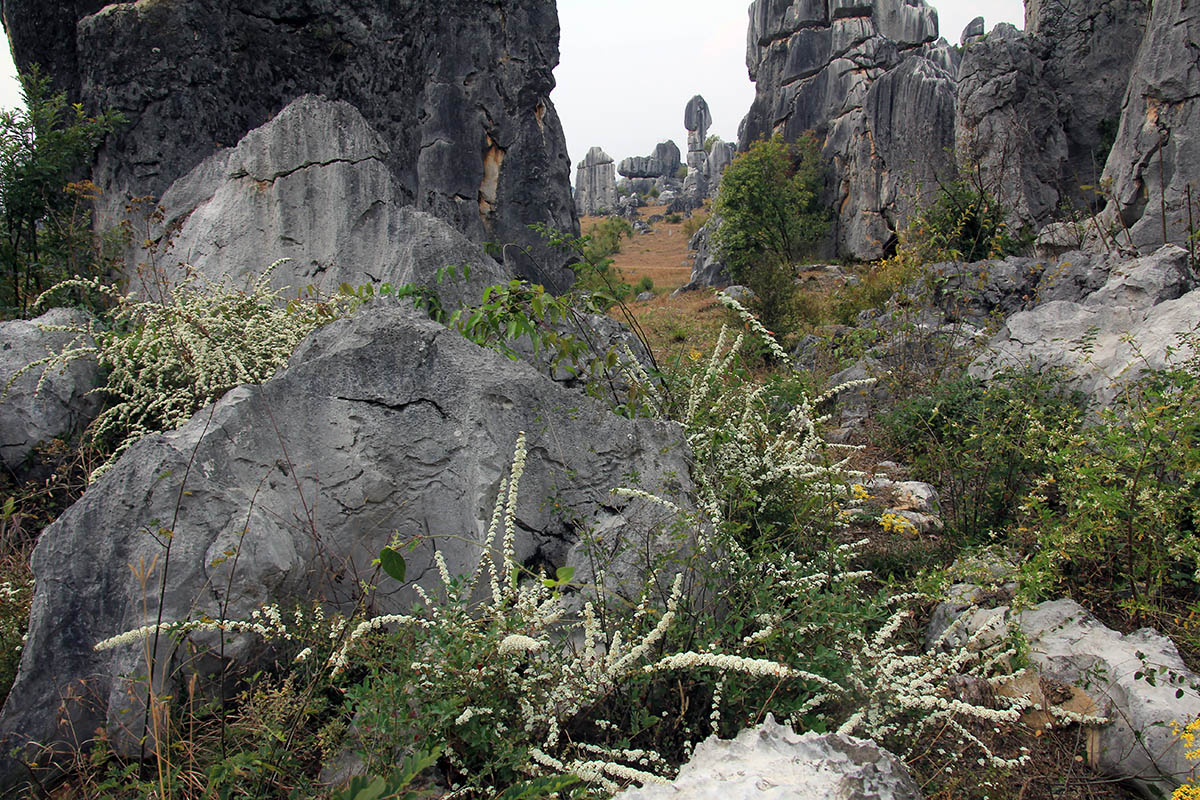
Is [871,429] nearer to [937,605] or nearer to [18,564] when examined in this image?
[937,605]

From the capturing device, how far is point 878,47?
3534cm

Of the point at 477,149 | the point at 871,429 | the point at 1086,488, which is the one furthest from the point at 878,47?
the point at 1086,488

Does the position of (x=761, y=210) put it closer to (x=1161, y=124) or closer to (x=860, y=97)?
(x=860, y=97)

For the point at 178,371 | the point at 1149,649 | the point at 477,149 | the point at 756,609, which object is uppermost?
the point at 477,149

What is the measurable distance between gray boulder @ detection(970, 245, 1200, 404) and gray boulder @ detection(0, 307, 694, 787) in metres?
3.54

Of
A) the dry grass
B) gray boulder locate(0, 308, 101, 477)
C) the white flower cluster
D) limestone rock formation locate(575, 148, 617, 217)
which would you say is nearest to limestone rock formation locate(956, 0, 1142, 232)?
the dry grass

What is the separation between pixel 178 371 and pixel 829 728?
3793 millimetres

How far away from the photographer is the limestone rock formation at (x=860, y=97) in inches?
1101

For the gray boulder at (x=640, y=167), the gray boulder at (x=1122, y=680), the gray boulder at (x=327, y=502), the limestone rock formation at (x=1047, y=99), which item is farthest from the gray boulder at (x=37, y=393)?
the gray boulder at (x=640, y=167)

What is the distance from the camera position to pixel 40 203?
5820mm

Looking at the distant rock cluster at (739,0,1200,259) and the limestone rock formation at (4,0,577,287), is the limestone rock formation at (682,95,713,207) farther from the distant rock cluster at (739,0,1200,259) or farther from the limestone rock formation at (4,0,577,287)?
the limestone rock formation at (4,0,577,287)

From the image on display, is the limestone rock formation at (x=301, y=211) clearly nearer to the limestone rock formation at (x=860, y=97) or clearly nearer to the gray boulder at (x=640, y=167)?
the limestone rock formation at (x=860, y=97)

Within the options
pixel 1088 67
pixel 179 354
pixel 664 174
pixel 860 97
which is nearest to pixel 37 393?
pixel 179 354

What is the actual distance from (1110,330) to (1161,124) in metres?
11.9
